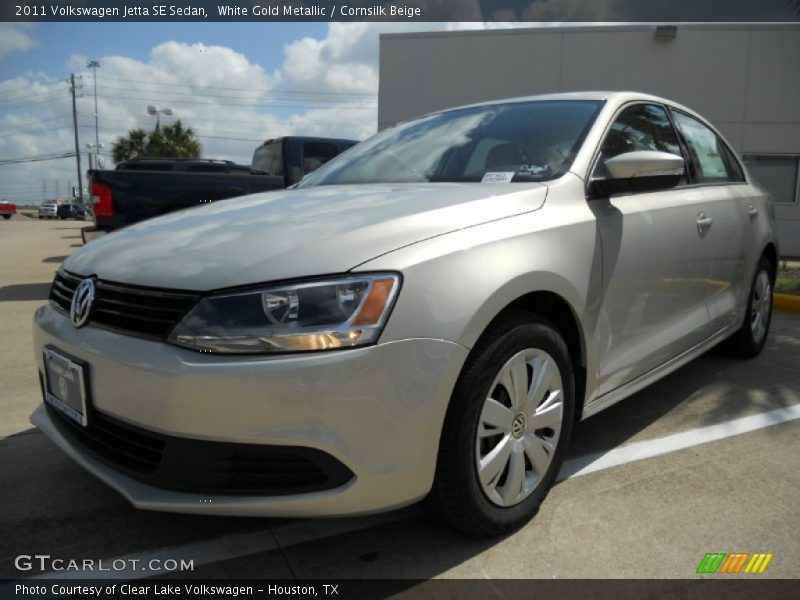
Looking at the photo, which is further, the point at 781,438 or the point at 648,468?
the point at 781,438

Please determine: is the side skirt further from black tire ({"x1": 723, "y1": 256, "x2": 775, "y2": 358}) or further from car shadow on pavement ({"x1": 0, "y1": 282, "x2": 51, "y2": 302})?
car shadow on pavement ({"x1": 0, "y1": 282, "x2": 51, "y2": 302})

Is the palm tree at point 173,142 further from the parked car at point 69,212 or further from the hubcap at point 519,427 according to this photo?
the hubcap at point 519,427

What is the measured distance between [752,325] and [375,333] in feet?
11.2

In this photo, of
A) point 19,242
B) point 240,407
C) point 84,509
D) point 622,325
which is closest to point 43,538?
point 84,509

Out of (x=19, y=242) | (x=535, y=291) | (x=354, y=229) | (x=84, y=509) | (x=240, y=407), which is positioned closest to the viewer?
(x=240, y=407)

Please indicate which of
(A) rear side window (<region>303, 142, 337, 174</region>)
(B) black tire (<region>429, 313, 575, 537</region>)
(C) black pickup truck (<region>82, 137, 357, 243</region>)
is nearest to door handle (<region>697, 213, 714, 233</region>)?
(B) black tire (<region>429, 313, 575, 537</region>)

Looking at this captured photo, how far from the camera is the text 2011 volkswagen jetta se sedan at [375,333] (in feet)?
5.41

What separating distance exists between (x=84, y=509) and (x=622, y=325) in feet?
7.10

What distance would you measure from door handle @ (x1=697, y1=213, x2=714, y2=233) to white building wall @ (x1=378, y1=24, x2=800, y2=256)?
10.8 m

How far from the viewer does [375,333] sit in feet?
5.45

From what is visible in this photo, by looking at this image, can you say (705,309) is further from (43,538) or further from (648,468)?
(43,538)

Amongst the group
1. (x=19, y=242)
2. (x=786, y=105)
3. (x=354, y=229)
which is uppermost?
(x=786, y=105)

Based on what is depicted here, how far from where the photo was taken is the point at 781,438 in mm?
2969

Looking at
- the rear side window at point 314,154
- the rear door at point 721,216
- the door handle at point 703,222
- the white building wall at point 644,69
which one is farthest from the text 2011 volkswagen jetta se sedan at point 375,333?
the white building wall at point 644,69
